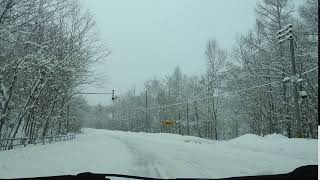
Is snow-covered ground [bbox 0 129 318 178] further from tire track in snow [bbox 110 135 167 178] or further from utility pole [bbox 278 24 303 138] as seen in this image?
utility pole [bbox 278 24 303 138]

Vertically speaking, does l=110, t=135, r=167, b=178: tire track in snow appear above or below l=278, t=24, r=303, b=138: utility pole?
below

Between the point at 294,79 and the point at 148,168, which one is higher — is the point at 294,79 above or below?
above

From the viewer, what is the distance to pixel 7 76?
14633 millimetres

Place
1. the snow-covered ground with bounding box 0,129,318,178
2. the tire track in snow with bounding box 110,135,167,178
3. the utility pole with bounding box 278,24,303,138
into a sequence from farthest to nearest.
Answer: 1. the utility pole with bounding box 278,24,303,138
2. the tire track in snow with bounding box 110,135,167,178
3. the snow-covered ground with bounding box 0,129,318,178

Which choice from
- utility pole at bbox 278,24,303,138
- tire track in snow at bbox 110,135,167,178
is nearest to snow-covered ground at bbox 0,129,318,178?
tire track in snow at bbox 110,135,167,178

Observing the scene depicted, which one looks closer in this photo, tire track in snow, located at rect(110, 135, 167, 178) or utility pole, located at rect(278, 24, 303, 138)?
tire track in snow, located at rect(110, 135, 167, 178)

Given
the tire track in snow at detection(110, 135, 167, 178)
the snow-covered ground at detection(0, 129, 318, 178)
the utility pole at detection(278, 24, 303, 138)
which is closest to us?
the snow-covered ground at detection(0, 129, 318, 178)

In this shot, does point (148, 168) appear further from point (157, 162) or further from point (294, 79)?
point (294, 79)

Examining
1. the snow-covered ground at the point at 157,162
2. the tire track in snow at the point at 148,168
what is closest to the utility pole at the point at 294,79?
the snow-covered ground at the point at 157,162

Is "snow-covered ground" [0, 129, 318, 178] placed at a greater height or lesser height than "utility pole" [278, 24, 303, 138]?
lesser

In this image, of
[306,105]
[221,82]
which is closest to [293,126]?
[306,105]

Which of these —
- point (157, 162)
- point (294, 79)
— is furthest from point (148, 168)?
point (294, 79)

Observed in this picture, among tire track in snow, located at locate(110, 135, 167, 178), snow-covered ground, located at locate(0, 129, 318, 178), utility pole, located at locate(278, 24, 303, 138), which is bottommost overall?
tire track in snow, located at locate(110, 135, 167, 178)

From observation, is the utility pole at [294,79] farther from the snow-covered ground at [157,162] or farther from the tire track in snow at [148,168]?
the tire track in snow at [148,168]
